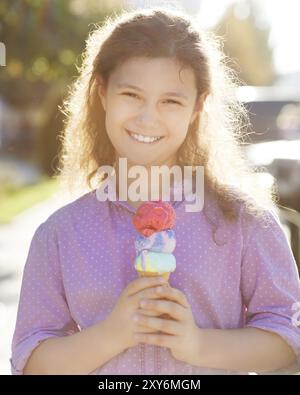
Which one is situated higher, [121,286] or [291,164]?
[291,164]

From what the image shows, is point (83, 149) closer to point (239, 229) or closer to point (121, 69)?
point (121, 69)

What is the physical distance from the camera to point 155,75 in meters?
2.39

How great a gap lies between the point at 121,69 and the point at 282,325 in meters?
0.85

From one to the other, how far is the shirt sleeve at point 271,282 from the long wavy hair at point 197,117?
0.08 metres

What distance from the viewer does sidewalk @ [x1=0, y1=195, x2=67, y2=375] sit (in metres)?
6.03

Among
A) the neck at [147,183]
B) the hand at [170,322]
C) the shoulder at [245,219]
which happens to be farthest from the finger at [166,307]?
the neck at [147,183]

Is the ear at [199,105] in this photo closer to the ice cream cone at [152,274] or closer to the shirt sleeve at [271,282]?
the shirt sleeve at [271,282]

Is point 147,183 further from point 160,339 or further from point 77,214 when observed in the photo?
point 160,339

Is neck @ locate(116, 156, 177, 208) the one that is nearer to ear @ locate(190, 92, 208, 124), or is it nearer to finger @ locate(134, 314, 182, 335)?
ear @ locate(190, 92, 208, 124)

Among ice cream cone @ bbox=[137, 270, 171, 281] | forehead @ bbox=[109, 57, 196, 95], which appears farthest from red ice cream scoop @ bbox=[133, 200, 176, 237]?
forehead @ bbox=[109, 57, 196, 95]

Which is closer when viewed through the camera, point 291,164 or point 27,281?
point 27,281

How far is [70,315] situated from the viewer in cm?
241

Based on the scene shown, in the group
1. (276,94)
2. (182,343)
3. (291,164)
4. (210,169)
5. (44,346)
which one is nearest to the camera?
(182,343)

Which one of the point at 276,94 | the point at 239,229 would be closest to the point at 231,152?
the point at 239,229
